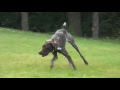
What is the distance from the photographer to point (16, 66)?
1137cm

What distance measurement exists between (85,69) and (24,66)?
195 cm

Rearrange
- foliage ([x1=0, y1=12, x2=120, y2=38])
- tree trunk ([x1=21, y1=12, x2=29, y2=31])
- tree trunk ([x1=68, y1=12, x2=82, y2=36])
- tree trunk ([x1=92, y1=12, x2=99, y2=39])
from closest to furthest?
tree trunk ([x1=92, y1=12, x2=99, y2=39]) < tree trunk ([x1=21, y1=12, x2=29, y2=31]) < tree trunk ([x1=68, y1=12, x2=82, y2=36]) < foliage ([x1=0, y1=12, x2=120, y2=38])

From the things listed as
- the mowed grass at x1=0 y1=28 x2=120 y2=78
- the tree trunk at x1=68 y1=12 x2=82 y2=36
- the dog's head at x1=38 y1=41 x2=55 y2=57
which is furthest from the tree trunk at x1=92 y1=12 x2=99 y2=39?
the dog's head at x1=38 y1=41 x2=55 y2=57

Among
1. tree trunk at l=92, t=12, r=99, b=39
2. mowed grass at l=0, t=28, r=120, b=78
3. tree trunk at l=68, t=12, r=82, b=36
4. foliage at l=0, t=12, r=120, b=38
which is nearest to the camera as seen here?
mowed grass at l=0, t=28, r=120, b=78

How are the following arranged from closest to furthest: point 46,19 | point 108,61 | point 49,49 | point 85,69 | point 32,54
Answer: point 49,49, point 85,69, point 108,61, point 32,54, point 46,19

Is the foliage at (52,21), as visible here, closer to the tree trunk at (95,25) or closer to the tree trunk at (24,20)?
the tree trunk at (95,25)

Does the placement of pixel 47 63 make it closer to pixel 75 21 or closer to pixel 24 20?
pixel 24 20

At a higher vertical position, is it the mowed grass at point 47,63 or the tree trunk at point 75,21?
the mowed grass at point 47,63

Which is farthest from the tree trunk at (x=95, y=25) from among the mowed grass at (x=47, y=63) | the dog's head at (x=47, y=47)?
the dog's head at (x=47, y=47)

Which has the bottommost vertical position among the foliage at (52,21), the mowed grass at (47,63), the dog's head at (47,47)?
the foliage at (52,21)

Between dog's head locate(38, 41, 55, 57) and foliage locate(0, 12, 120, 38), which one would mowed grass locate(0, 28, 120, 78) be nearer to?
dog's head locate(38, 41, 55, 57)

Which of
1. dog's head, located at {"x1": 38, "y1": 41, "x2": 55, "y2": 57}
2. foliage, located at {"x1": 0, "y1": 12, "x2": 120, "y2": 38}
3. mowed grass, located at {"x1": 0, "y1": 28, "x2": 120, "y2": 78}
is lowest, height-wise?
foliage, located at {"x1": 0, "y1": 12, "x2": 120, "y2": 38}

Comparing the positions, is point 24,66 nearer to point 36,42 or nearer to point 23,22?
point 36,42

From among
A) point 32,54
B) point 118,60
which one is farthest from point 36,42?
point 118,60
